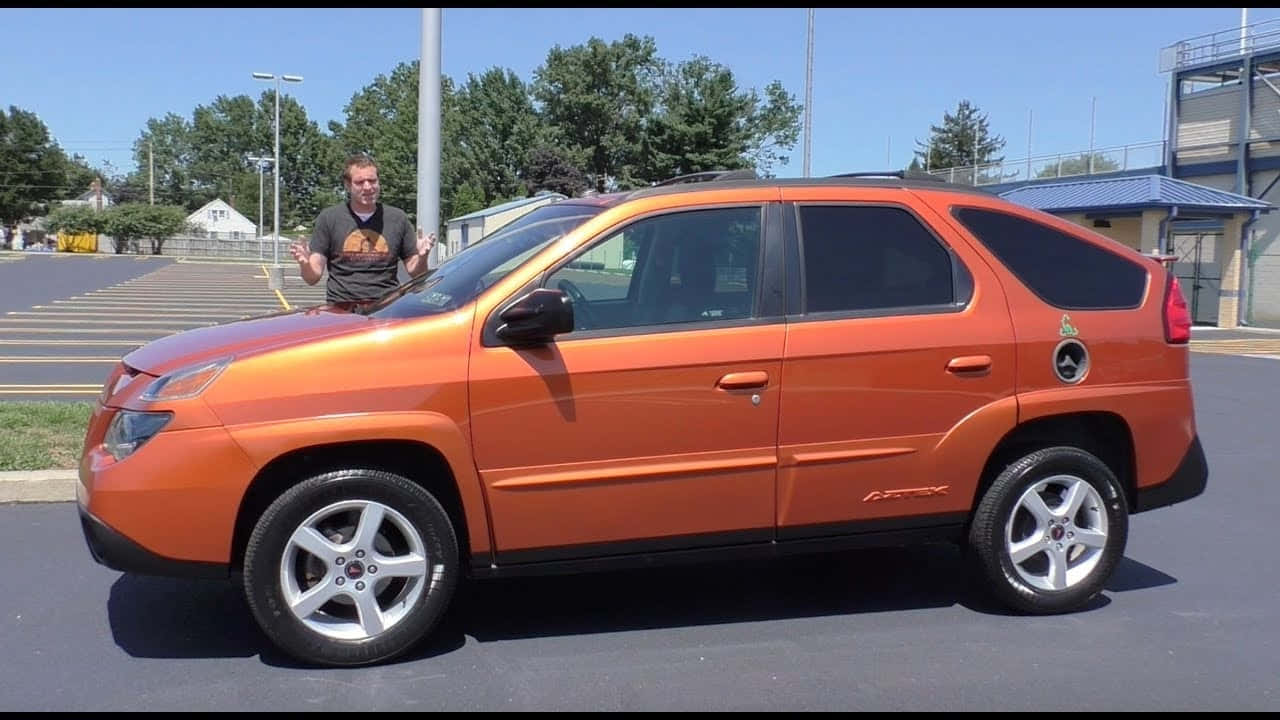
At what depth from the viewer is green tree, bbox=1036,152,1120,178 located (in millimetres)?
35469

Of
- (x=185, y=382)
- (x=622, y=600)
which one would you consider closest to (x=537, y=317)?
(x=185, y=382)

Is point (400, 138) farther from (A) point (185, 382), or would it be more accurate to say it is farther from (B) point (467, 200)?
(A) point (185, 382)

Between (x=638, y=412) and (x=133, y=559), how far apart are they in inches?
73.0

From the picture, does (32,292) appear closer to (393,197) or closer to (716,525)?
(716,525)

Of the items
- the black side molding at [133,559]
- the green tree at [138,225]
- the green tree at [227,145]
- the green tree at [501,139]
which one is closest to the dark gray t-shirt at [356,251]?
the black side molding at [133,559]

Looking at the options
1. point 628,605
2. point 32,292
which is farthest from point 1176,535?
point 32,292

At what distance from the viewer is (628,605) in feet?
16.5

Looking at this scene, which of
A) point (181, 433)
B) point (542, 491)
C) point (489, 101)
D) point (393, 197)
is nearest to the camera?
Answer: point (181, 433)

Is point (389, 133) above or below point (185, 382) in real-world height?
above

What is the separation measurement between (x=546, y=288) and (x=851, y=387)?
4.15ft

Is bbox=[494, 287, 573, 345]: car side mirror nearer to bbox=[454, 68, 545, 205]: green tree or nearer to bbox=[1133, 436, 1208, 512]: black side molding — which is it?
bbox=[1133, 436, 1208, 512]: black side molding

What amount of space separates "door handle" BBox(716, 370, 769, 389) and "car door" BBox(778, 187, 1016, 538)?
4.1 inches

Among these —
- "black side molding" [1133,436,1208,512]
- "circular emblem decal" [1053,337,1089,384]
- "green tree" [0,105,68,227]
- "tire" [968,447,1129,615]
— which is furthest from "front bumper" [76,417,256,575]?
"green tree" [0,105,68,227]

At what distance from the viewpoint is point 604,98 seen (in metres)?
70.0
